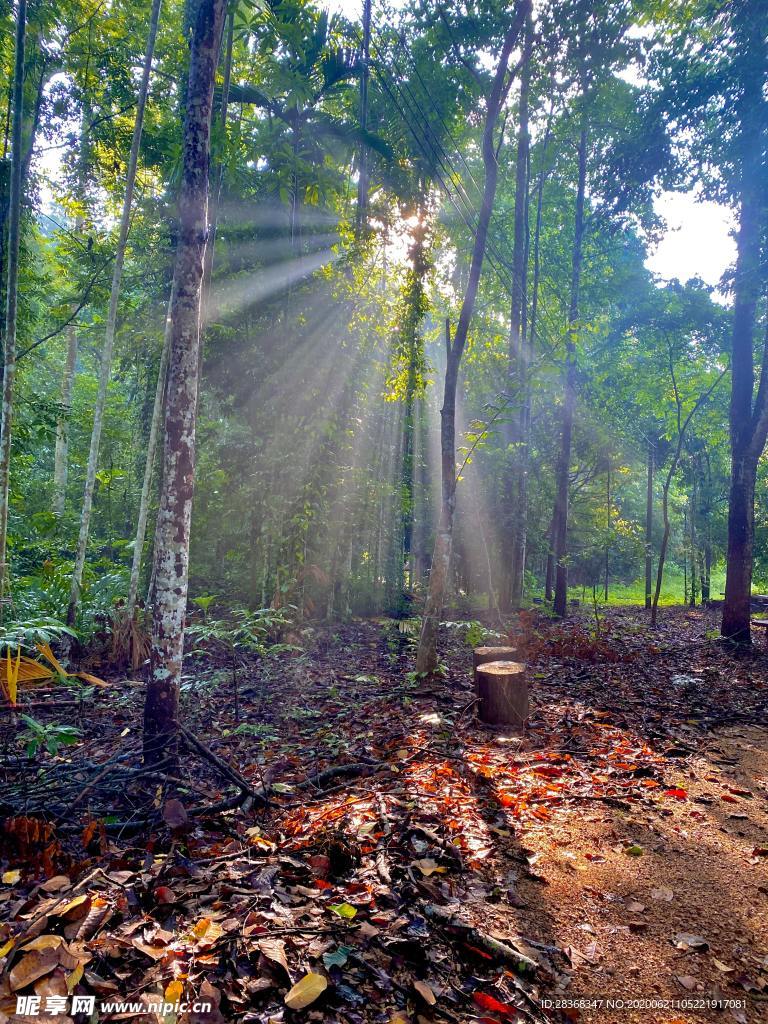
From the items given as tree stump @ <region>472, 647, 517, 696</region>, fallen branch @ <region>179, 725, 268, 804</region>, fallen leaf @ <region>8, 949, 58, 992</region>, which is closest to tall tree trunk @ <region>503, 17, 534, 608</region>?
tree stump @ <region>472, 647, 517, 696</region>

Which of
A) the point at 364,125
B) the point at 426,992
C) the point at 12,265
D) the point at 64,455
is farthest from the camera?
the point at 64,455

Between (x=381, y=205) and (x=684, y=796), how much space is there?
11413 mm

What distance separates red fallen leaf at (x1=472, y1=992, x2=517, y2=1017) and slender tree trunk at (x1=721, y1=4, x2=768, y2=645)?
1013cm

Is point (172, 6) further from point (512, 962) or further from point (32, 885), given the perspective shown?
point (512, 962)

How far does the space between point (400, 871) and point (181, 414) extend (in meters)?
3.46

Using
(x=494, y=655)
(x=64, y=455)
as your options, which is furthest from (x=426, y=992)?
(x=64, y=455)

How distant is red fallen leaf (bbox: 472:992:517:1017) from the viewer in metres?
2.09

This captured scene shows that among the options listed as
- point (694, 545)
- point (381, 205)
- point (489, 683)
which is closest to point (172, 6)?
point (381, 205)

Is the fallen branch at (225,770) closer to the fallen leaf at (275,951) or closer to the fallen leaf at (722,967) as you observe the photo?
the fallen leaf at (275,951)

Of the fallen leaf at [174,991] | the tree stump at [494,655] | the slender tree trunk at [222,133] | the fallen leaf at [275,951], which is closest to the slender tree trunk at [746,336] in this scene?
the tree stump at [494,655]

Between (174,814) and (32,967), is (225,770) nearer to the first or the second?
(174,814)

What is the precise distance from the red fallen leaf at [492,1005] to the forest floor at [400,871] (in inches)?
0.5

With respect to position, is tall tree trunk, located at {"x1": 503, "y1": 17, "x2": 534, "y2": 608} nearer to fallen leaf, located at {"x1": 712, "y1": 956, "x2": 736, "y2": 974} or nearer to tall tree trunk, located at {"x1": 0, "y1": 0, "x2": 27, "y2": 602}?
tall tree trunk, located at {"x1": 0, "y1": 0, "x2": 27, "y2": 602}

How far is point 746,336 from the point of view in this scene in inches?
417
